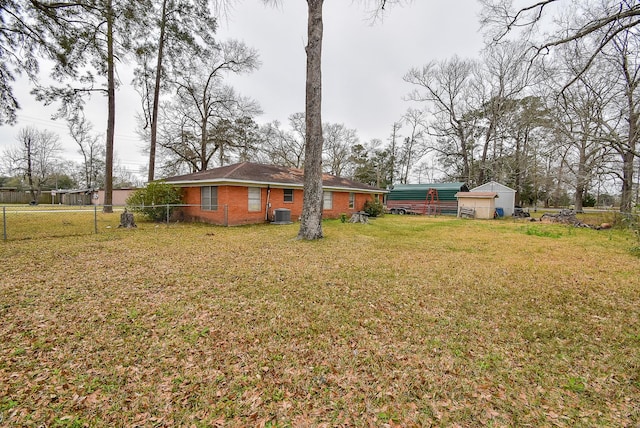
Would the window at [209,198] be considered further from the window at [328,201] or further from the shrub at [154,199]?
the window at [328,201]

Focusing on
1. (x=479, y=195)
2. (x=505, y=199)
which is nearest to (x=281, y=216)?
(x=479, y=195)

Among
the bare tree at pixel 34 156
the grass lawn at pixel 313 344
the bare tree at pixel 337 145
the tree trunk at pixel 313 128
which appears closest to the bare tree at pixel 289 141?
the bare tree at pixel 337 145

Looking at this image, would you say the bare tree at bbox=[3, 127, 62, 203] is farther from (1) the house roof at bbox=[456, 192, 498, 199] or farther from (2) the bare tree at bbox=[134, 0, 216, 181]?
(1) the house roof at bbox=[456, 192, 498, 199]

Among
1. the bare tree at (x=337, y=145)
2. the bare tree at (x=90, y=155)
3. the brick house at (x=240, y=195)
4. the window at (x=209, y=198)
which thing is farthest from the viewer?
the bare tree at (x=90, y=155)

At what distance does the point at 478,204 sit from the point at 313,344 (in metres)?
21.7

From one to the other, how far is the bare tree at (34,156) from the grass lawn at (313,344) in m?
42.5

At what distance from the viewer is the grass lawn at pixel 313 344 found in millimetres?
2150

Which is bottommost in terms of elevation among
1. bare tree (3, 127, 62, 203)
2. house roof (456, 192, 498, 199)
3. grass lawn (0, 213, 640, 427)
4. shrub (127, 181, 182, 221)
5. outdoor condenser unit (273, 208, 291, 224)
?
grass lawn (0, 213, 640, 427)

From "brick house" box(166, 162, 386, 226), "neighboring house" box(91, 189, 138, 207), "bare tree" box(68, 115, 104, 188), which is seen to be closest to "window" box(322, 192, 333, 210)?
"brick house" box(166, 162, 386, 226)

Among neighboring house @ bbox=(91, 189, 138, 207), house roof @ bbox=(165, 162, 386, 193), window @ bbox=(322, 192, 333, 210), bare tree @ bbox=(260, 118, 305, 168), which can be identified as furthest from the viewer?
neighboring house @ bbox=(91, 189, 138, 207)

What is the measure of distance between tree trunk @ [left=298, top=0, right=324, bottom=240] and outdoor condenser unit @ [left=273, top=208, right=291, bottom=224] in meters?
4.64

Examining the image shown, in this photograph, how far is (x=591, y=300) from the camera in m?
4.38

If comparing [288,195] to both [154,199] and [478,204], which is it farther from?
[478,204]

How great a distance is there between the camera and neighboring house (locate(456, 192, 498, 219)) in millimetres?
20250
